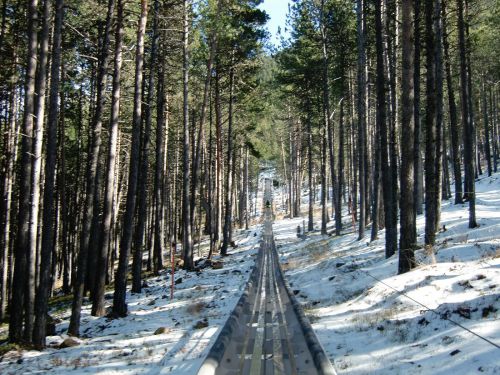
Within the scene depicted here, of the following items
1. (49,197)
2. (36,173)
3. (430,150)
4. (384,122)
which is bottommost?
(49,197)

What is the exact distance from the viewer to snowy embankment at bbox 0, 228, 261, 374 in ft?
24.9

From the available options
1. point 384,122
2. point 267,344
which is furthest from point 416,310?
point 384,122

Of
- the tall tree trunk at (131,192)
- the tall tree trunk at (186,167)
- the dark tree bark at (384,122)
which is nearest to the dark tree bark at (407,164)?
the dark tree bark at (384,122)

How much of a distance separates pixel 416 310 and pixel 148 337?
5.91 meters

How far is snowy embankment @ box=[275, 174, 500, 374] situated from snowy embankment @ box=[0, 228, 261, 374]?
2.51m

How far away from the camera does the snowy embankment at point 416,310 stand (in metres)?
5.99

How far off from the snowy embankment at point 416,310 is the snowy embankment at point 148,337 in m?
2.51

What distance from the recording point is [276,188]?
4899 inches

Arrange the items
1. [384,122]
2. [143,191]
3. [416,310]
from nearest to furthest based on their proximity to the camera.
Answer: [416,310] < [384,122] < [143,191]

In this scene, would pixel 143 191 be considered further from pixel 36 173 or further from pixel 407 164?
pixel 407 164

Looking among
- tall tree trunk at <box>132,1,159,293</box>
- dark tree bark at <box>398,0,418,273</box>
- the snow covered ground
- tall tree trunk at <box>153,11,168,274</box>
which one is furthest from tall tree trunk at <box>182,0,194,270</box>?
dark tree bark at <box>398,0,418,273</box>

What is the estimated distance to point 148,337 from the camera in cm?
983

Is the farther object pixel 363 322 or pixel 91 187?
pixel 91 187

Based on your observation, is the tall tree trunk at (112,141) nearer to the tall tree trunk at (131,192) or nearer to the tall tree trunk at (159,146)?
the tall tree trunk at (131,192)
